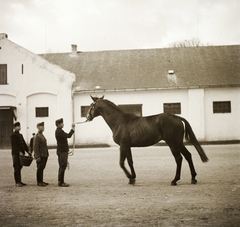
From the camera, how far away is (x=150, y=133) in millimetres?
7406

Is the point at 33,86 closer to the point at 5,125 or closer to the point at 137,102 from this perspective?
the point at 5,125

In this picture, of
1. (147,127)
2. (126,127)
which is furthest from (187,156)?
(126,127)

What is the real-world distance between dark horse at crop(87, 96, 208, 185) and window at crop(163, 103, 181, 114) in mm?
13269

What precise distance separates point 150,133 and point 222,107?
1418cm

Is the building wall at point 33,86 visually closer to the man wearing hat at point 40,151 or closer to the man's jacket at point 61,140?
the man wearing hat at point 40,151

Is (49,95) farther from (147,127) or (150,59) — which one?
(147,127)

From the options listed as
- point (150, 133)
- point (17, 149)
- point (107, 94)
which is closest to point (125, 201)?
point (150, 133)

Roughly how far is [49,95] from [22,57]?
3.25 meters

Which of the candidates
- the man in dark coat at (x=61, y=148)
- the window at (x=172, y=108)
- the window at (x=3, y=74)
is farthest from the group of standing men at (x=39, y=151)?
the window at (x=3, y=74)

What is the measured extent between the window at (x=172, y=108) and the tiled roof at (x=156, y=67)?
1.27 m

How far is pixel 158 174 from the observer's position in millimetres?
8891

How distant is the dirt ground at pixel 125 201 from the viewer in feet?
14.6

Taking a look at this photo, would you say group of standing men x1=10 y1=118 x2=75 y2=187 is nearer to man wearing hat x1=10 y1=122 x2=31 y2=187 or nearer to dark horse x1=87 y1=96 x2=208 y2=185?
man wearing hat x1=10 y1=122 x2=31 y2=187

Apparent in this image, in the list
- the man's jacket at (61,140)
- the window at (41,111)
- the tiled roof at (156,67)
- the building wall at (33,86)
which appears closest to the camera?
the man's jacket at (61,140)
